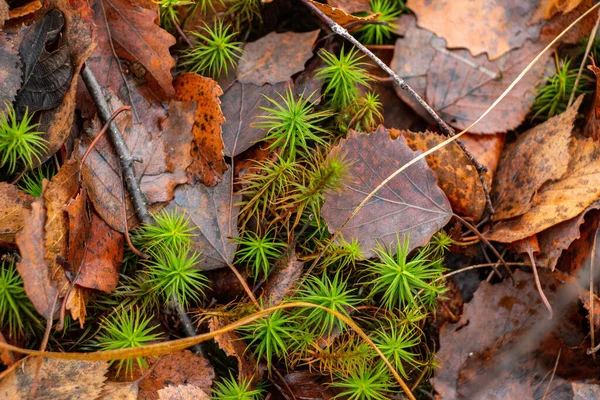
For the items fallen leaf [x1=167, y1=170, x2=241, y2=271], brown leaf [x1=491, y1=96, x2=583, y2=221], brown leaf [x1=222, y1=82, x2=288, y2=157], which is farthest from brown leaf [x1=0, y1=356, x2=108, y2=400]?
brown leaf [x1=491, y1=96, x2=583, y2=221]

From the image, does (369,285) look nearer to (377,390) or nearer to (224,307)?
(377,390)

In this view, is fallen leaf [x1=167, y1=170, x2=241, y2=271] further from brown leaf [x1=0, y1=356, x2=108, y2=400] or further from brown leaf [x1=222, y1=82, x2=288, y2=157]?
brown leaf [x1=0, y1=356, x2=108, y2=400]

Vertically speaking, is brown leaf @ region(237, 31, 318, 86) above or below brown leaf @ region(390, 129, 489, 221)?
above

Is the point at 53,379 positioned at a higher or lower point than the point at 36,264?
lower

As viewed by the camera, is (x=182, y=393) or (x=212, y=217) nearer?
(x=182, y=393)

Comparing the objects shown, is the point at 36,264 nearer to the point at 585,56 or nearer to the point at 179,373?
the point at 179,373

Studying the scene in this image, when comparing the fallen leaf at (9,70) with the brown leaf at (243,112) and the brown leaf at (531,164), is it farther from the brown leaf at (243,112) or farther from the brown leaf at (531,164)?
the brown leaf at (531,164)

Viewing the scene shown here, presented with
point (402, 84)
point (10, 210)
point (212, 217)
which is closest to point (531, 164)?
point (402, 84)
